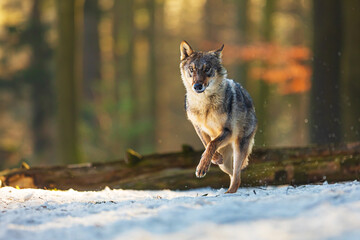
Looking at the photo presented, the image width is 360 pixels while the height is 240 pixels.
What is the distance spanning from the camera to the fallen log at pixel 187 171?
7961 millimetres

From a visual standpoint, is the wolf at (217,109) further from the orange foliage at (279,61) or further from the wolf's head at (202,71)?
the orange foliage at (279,61)

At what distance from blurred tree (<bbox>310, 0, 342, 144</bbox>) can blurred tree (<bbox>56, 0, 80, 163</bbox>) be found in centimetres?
702

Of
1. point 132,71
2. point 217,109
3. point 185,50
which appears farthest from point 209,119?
point 132,71

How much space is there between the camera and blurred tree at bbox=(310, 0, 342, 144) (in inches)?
490

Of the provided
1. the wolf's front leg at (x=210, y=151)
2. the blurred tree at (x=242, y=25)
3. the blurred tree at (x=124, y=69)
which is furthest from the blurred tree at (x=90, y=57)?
the wolf's front leg at (x=210, y=151)

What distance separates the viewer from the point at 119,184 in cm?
816

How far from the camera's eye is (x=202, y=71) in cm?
668

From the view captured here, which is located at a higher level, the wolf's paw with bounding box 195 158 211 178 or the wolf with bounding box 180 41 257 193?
the wolf with bounding box 180 41 257 193

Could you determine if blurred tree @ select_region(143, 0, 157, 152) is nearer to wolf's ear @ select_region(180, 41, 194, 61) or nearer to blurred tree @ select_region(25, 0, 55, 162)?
blurred tree @ select_region(25, 0, 55, 162)

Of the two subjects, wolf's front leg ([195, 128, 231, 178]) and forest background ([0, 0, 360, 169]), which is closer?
wolf's front leg ([195, 128, 231, 178])

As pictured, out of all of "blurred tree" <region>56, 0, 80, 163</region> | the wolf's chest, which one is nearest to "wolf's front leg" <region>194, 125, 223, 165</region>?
the wolf's chest

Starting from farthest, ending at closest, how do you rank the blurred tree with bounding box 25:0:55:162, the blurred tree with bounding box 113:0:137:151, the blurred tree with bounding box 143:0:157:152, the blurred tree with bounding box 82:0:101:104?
the blurred tree with bounding box 143:0:157:152
the blurred tree with bounding box 82:0:101:104
the blurred tree with bounding box 113:0:137:151
the blurred tree with bounding box 25:0:55:162

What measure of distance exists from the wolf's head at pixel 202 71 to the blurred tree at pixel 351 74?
588 centimetres

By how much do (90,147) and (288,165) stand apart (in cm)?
1451
